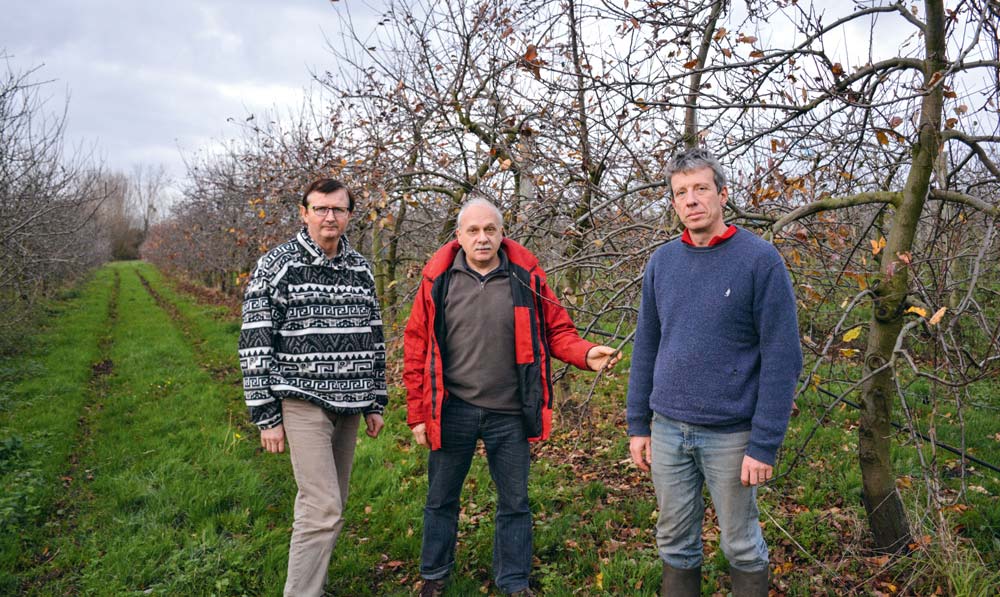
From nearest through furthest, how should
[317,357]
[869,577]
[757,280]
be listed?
1. [757,280]
2. [317,357]
3. [869,577]

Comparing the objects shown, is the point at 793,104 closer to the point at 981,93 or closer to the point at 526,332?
the point at 981,93

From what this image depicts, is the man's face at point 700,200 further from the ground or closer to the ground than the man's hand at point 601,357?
further from the ground

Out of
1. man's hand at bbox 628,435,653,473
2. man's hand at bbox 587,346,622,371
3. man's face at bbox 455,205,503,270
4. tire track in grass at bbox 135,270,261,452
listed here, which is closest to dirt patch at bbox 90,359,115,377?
tire track in grass at bbox 135,270,261,452

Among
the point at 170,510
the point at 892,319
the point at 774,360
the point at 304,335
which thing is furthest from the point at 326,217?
the point at 892,319

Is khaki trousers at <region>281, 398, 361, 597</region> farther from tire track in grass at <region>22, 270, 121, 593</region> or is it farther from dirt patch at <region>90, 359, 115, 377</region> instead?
dirt patch at <region>90, 359, 115, 377</region>

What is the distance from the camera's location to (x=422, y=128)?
20.7 feet

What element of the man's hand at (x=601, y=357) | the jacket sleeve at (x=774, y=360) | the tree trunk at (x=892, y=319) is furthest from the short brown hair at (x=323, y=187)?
the tree trunk at (x=892, y=319)

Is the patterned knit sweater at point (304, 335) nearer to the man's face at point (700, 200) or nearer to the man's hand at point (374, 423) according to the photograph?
the man's hand at point (374, 423)

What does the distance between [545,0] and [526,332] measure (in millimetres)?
3020

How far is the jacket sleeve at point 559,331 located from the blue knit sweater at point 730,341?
2.15 feet

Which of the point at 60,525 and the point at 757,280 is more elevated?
the point at 757,280

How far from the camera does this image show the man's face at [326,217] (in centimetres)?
300

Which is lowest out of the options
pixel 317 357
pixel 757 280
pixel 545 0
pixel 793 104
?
pixel 317 357

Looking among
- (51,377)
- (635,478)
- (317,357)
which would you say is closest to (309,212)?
(317,357)
